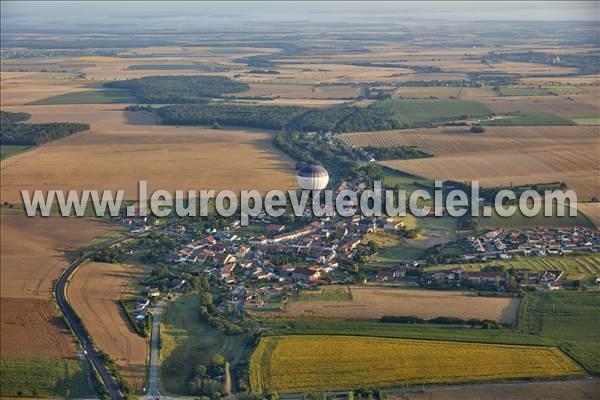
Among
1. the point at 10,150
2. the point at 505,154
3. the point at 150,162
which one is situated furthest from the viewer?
the point at 10,150

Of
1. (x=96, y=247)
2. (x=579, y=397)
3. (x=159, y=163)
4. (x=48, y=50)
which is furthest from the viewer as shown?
(x=48, y=50)

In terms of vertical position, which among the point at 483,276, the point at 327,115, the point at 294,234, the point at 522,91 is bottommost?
the point at 294,234

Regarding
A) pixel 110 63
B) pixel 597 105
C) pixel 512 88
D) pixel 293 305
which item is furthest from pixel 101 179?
pixel 110 63

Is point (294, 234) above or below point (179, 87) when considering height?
below

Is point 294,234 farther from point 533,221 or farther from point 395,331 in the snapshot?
point 395,331

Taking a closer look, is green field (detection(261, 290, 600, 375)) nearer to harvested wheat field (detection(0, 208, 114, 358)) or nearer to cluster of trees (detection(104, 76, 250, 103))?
harvested wheat field (detection(0, 208, 114, 358))

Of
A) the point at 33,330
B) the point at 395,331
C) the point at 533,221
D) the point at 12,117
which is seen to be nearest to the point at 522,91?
the point at 533,221

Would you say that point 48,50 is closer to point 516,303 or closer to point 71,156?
point 71,156
